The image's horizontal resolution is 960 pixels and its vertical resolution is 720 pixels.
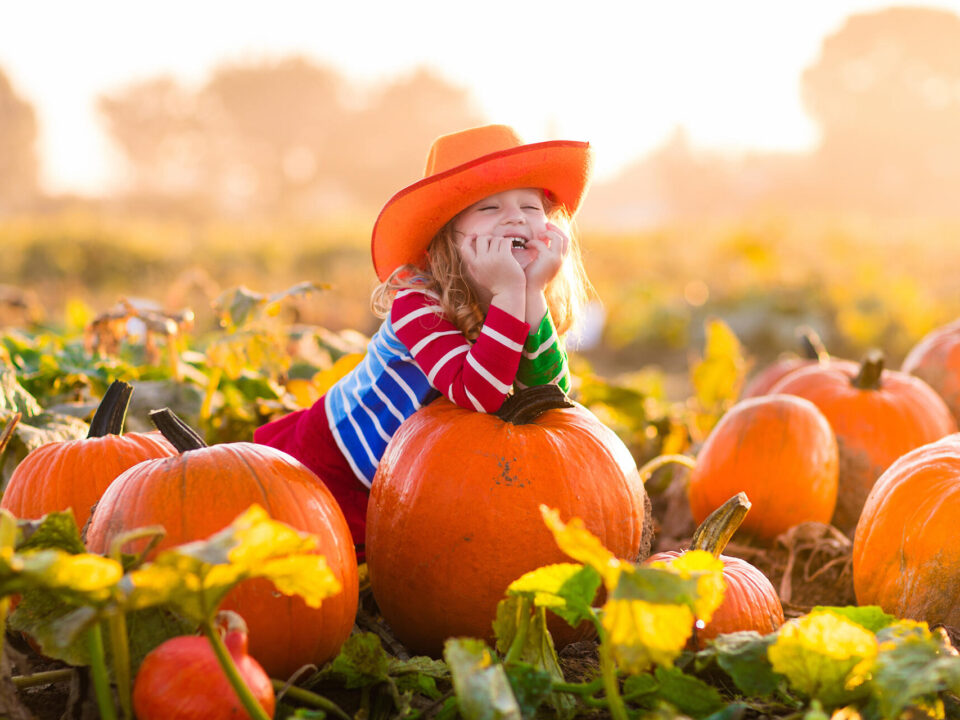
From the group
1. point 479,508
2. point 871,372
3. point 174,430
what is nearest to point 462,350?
point 479,508

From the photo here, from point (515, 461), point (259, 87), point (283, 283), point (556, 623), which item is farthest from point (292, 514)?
point (259, 87)

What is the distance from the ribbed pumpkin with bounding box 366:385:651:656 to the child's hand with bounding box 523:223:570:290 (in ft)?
1.00

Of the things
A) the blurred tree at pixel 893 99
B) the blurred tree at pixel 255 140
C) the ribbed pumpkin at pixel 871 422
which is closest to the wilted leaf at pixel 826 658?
the ribbed pumpkin at pixel 871 422

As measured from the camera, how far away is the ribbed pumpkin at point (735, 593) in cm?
207

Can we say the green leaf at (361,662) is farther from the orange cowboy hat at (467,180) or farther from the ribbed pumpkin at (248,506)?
the orange cowboy hat at (467,180)

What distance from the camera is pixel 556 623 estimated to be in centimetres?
214

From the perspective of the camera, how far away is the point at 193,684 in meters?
1.47

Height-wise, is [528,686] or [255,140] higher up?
[255,140]

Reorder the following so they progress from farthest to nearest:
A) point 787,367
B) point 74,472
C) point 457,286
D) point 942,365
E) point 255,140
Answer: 1. point 255,140
2. point 787,367
3. point 942,365
4. point 457,286
5. point 74,472

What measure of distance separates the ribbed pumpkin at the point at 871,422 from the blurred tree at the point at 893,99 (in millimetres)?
54273

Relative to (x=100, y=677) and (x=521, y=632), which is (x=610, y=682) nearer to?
(x=521, y=632)

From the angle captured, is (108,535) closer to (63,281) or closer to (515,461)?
(515,461)

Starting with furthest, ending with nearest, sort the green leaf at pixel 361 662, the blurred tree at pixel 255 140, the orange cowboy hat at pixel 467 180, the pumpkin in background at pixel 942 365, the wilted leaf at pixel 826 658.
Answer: the blurred tree at pixel 255 140 < the pumpkin in background at pixel 942 365 < the orange cowboy hat at pixel 467 180 < the green leaf at pixel 361 662 < the wilted leaf at pixel 826 658

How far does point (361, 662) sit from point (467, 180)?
1.31m
